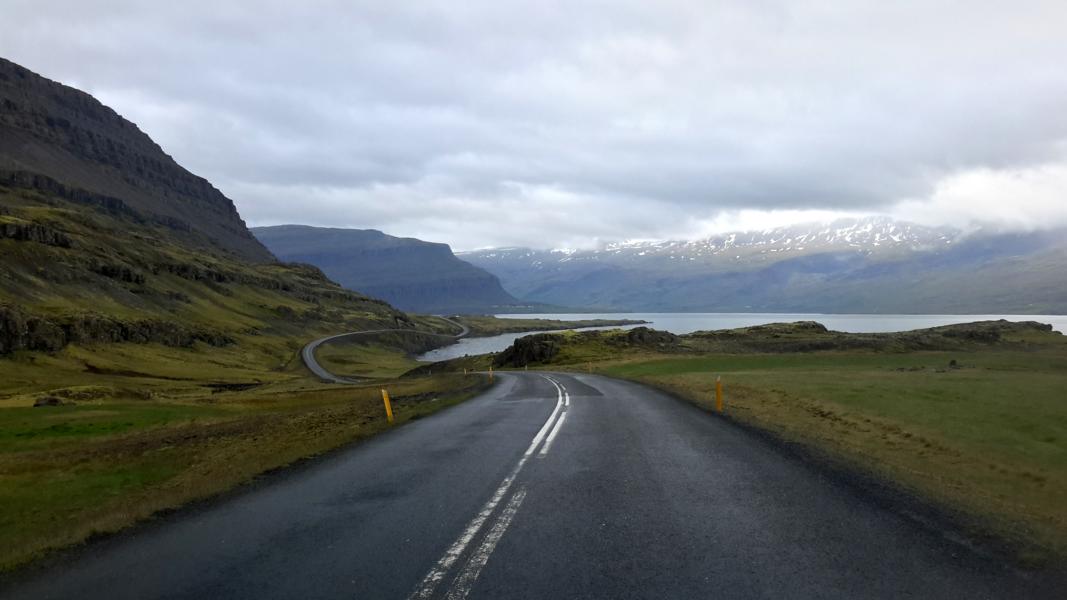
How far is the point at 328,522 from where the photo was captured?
866cm

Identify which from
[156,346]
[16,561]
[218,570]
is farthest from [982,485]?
[156,346]

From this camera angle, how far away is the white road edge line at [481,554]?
607 cm

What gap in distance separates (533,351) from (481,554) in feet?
258

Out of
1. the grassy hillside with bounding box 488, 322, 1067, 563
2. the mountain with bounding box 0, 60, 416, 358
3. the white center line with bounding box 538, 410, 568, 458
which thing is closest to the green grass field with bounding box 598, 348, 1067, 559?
the grassy hillside with bounding box 488, 322, 1067, 563

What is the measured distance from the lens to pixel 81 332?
76312 mm

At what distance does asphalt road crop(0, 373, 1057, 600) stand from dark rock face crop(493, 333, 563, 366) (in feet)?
234

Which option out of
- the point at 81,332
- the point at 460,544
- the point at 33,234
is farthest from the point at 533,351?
the point at 33,234

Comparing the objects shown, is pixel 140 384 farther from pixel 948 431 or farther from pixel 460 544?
pixel 948 431

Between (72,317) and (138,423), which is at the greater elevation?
(72,317)

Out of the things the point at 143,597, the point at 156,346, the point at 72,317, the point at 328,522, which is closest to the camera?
the point at 143,597

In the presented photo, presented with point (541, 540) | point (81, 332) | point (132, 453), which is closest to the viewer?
point (541, 540)

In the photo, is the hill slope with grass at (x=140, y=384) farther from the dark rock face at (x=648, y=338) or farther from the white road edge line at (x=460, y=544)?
the dark rock face at (x=648, y=338)

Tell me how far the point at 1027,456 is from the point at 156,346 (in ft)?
329

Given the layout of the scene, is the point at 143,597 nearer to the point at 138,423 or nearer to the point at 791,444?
the point at 791,444
